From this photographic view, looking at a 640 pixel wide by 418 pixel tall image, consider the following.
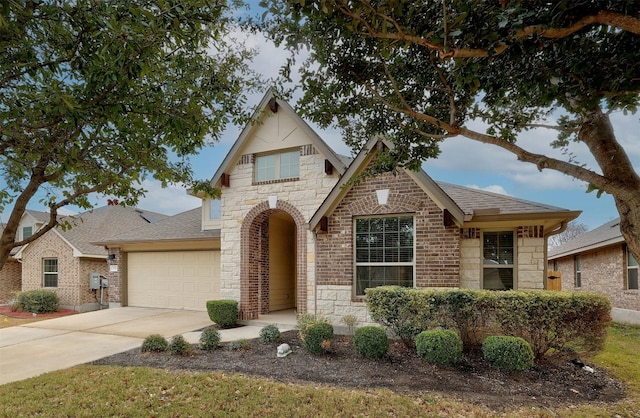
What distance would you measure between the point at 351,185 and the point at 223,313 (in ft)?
17.9

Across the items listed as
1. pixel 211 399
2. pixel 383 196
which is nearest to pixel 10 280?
pixel 211 399

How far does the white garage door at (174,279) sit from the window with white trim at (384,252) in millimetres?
6381

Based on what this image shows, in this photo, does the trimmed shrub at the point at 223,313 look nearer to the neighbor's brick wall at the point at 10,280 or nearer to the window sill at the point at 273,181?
the window sill at the point at 273,181

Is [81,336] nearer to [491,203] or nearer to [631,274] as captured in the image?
[491,203]

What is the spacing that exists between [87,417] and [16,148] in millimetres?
3566

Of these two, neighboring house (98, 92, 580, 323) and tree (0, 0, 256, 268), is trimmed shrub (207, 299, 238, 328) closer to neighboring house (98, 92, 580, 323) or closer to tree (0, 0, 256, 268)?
neighboring house (98, 92, 580, 323)

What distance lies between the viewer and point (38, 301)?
1644cm

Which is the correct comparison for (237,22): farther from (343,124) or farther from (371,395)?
(371,395)

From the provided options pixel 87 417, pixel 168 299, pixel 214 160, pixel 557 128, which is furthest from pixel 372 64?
pixel 168 299

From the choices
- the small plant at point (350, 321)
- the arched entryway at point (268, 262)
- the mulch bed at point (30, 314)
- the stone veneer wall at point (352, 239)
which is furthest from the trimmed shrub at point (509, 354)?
the mulch bed at point (30, 314)

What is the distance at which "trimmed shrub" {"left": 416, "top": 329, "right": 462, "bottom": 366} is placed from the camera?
6.71 metres

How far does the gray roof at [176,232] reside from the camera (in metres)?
14.0

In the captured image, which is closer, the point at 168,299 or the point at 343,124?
the point at 343,124

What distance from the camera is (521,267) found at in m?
8.86
